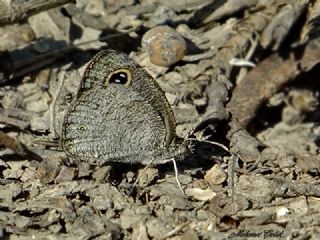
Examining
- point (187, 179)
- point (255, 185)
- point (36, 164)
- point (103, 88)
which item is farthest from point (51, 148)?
point (255, 185)

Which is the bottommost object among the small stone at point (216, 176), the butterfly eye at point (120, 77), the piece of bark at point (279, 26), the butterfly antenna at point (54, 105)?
the small stone at point (216, 176)

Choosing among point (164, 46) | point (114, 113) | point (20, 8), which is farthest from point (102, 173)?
point (20, 8)

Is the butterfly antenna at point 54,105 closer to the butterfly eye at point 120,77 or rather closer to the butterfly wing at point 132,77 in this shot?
the butterfly wing at point 132,77

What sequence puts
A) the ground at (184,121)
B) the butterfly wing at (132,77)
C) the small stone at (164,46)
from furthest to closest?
1. the small stone at (164,46)
2. the butterfly wing at (132,77)
3. the ground at (184,121)

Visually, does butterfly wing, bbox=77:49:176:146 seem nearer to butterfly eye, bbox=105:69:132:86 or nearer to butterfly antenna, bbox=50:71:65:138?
butterfly eye, bbox=105:69:132:86

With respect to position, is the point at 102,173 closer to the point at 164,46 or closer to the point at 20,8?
the point at 164,46

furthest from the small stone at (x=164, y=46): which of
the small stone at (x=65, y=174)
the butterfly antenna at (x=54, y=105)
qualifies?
the small stone at (x=65, y=174)

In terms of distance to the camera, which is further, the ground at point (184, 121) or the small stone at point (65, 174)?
the small stone at point (65, 174)
